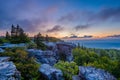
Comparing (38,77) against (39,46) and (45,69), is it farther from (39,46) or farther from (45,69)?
(39,46)

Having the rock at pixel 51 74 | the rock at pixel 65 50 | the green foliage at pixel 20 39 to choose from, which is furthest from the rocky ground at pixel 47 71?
the rock at pixel 65 50

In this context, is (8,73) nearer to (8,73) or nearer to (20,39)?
(8,73)

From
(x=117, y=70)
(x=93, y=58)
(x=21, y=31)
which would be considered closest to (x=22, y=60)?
(x=117, y=70)

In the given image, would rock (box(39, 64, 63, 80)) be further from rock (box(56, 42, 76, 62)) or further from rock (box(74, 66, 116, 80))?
rock (box(56, 42, 76, 62))

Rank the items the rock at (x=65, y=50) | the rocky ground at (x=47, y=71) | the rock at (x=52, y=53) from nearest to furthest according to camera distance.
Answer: the rocky ground at (x=47, y=71) < the rock at (x=52, y=53) < the rock at (x=65, y=50)

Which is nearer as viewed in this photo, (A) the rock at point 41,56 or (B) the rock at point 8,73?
(B) the rock at point 8,73

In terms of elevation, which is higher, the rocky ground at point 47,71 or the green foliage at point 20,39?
the green foliage at point 20,39

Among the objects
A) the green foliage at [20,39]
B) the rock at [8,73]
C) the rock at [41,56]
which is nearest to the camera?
the rock at [8,73]

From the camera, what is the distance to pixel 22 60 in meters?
24.9

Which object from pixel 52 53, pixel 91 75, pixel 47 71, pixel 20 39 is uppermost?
pixel 20 39

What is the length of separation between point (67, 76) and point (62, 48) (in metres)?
35.3

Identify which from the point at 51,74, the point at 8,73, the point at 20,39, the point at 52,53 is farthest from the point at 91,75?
the point at 20,39

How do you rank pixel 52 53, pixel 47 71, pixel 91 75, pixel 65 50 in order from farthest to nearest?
pixel 65 50
pixel 52 53
pixel 91 75
pixel 47 71

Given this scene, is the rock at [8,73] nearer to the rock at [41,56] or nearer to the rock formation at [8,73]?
the rock formation at [8,73]
